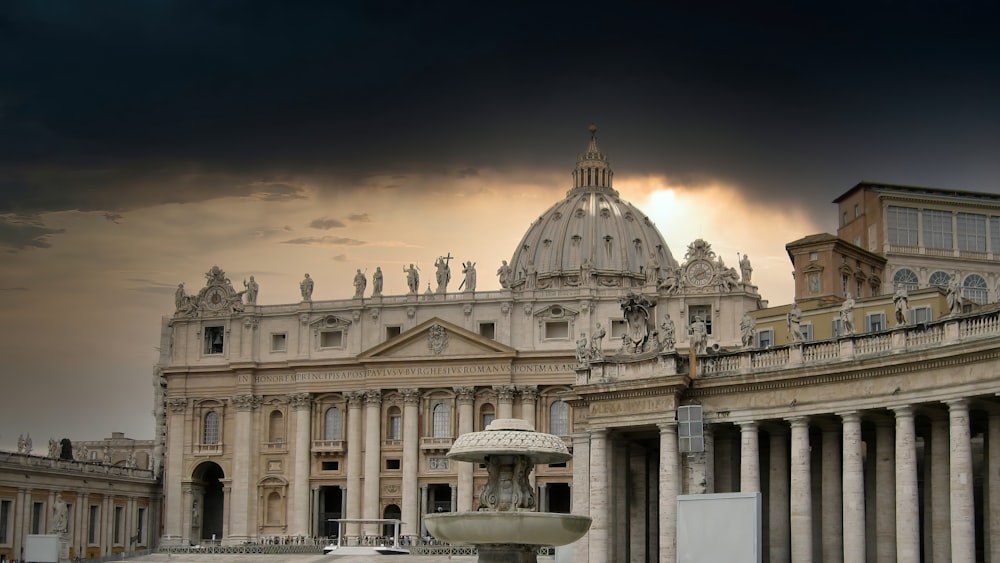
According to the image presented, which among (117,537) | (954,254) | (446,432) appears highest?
(954,254)

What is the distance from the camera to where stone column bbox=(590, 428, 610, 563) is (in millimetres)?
57500

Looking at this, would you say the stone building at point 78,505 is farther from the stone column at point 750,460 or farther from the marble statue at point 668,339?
the stone column at point 750,460

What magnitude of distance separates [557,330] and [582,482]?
59.4 m

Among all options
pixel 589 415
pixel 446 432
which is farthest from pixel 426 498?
pixel 589 415

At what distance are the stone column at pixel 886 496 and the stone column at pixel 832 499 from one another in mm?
1654

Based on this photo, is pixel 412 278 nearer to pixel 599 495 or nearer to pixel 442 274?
pixel 442 274

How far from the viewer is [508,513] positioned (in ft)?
127

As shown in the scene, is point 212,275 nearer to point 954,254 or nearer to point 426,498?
point 426,498

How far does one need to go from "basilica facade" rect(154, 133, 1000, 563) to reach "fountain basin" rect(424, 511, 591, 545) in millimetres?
14174

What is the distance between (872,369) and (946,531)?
5.49 m

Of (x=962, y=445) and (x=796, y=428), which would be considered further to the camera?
(x=796, y=428)

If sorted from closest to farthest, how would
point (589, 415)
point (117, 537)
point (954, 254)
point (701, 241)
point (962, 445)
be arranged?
point (962, 445) < point (589, 415) < point (954, 254) < point (701, 241) < point (117, 537)

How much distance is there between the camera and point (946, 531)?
4847 cm

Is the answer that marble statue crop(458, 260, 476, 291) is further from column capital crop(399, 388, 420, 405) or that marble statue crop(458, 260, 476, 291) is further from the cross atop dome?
the cross atop dome
